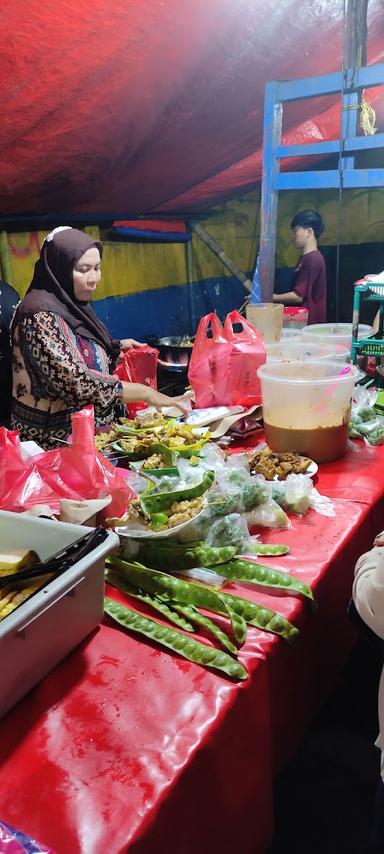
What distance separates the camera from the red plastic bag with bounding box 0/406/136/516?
1.65 metres

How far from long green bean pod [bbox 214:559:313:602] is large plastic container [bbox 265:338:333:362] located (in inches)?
58.7

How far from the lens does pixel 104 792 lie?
910 mm

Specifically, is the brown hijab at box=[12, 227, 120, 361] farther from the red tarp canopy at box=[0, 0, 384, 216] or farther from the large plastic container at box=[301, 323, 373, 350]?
the large plastic container at box=[301, 323, 373, 350]

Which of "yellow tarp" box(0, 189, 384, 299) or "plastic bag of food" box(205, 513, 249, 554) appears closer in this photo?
"plastic bag of food" box(205, 513, 249, 554)

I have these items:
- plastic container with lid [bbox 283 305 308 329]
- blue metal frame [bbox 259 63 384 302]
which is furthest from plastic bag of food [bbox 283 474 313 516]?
plastic container with lid [bbox 283 305 308 329]

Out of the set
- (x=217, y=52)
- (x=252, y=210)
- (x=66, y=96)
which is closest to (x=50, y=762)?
(x=66, y=96)

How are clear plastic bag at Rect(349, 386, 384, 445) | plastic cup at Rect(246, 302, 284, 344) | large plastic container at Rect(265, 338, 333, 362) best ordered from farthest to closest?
1. plastic cup at Rect(246, 302, 284, 344)
2. large plastic container at Rect(265, 338, 333, 362)
3. clear plastic bag at Rect(349, 386, 384, 445)

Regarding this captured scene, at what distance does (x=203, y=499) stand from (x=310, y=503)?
0.42m

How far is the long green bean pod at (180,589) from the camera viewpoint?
1.33m

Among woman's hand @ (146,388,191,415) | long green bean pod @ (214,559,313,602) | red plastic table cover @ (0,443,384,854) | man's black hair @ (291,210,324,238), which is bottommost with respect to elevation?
red plastic table cover @ (0,443,384,854)

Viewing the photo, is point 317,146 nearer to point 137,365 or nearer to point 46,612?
point 137,365

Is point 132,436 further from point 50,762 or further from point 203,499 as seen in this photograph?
point 50,762

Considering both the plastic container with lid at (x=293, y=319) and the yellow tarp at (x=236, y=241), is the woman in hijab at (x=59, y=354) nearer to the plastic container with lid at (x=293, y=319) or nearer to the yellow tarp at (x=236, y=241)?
the plastic container with lid at (x=293, y=319)

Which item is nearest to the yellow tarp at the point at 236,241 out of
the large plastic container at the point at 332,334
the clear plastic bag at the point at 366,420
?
the large plastic container at the point at 332,334
